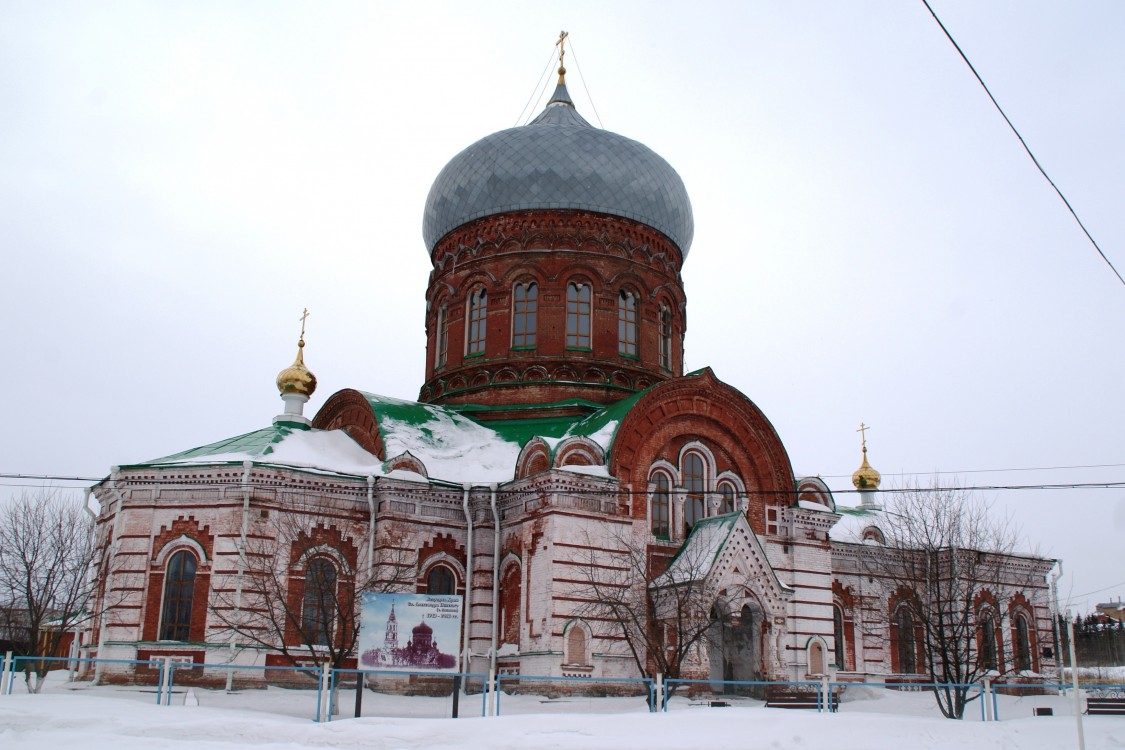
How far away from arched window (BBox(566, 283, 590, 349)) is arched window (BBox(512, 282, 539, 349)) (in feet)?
2.78

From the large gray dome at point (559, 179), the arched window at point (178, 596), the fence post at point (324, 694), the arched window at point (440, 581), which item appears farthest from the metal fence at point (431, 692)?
the large gray dome at point (559, 179)

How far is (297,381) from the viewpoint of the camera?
26141 millimetres

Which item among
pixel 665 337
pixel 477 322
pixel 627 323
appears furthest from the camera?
pixel 665 337

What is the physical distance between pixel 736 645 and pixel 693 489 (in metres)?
3.64

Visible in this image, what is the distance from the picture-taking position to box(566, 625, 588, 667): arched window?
20953 millimetres

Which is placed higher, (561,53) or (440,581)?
(561,53)

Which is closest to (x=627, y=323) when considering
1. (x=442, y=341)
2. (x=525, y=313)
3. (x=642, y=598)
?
(x=525, y=313)

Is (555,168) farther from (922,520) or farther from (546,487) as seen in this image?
(922,520)

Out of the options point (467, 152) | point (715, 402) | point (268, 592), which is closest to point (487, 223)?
point (467, 152)

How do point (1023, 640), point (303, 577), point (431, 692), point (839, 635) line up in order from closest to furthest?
1. point (303, 577)
2. point (431, 692)
3. point (839, 635)
4. point (1023, 640)

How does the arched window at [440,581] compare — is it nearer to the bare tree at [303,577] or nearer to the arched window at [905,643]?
the bare tree at [303,577]

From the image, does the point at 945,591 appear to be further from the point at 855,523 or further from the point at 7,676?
the point at 7,676

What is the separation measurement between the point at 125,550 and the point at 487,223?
12559 mm

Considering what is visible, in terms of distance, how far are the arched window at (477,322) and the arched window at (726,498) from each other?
7552 mm
